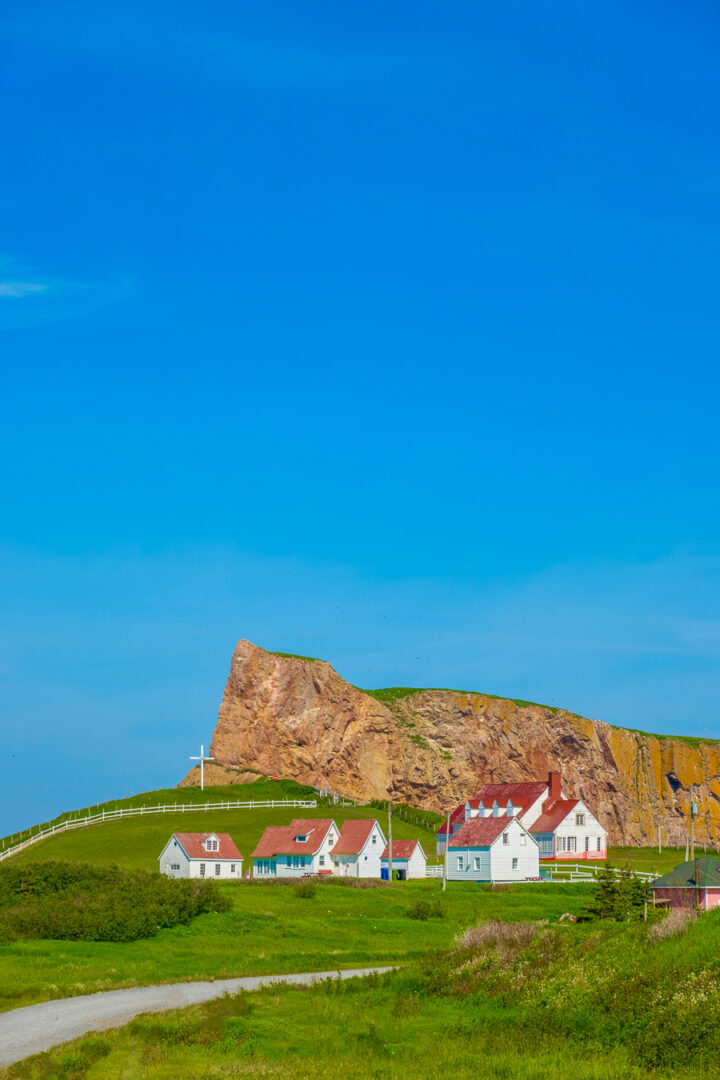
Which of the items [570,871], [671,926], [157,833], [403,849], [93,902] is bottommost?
[570,871]

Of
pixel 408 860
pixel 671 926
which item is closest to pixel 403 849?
pixel 408 860

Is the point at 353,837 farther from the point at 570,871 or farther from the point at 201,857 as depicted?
the point at 570,871

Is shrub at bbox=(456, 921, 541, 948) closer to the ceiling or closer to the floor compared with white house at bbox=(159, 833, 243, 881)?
closer to the floor

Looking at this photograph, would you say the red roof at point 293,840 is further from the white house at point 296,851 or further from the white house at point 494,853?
the white house at point 494,853

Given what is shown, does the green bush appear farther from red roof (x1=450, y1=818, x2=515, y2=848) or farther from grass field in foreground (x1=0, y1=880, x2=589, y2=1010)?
red roof (x1=450, y1=818, x2=515, y2=848)

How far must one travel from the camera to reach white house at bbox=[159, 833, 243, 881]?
70188mm

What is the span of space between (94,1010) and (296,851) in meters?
50.6

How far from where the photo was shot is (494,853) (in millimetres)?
71875

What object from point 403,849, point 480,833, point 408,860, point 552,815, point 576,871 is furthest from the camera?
point 552,815

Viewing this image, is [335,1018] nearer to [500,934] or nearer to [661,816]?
[500,934]

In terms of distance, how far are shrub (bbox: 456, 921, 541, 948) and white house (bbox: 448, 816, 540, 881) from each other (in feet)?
132

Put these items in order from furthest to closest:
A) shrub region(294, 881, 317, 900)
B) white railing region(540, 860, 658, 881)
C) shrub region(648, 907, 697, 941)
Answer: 1. white railing region(540, 860, 658, 881)
2. shrub region(294, 881, 317, 900)
3. shrub region(648, 907, 697, 941)

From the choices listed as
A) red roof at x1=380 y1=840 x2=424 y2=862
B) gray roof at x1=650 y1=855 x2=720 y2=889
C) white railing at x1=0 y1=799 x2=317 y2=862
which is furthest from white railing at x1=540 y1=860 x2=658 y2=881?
white railing at x1=0 y1=799 x2=317 y2=862

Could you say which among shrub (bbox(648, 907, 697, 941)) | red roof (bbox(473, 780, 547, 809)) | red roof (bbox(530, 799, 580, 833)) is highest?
red roof (bbox(473, 780, 547, 809))
